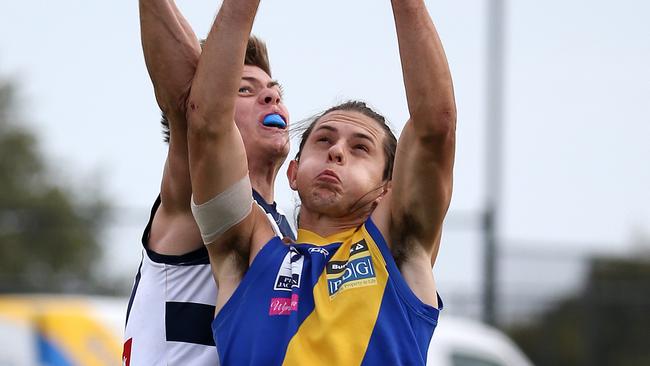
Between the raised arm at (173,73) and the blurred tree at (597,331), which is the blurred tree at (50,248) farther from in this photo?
the raised arm at (173,73)

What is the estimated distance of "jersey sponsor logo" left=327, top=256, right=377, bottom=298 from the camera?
3.76 m

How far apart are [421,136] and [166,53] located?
2.98 ft

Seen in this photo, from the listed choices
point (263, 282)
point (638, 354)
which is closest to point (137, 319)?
point (263, 282)

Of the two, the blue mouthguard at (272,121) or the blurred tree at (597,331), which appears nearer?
the blue mouthguard at (272,121)

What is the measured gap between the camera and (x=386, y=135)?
4184mm

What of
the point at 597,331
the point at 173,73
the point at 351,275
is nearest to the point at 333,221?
the point at 351,275

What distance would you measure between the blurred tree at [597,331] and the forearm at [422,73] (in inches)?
638

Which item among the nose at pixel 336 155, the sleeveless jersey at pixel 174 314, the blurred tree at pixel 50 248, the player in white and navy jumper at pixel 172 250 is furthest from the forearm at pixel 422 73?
the blurred tree at pixel 50 248

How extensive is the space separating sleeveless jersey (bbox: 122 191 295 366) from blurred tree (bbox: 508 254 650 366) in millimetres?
15695

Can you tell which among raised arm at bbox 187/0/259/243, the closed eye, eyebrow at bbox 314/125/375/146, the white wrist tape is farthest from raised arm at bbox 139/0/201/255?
the closed eye

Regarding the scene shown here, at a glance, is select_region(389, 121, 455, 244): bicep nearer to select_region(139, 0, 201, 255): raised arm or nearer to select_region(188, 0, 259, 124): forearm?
select_region(188, 0, 259, 124): forearm

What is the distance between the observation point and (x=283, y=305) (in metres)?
A: 3.81

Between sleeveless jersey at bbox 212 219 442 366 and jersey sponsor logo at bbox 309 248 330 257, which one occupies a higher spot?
jersey sponsor logo at bbox 309 248 330 257

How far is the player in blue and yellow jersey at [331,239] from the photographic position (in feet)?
12.2
